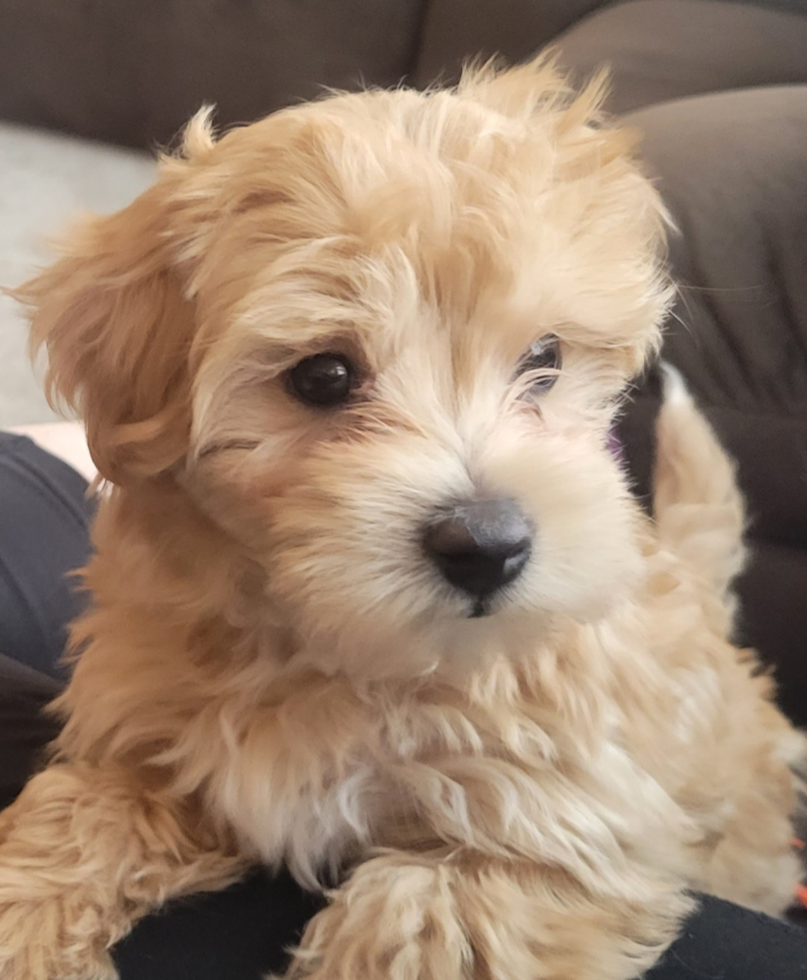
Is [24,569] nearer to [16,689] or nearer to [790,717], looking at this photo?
[16,689]

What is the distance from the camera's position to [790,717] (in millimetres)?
1504


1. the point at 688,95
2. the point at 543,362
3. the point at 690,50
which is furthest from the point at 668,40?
the point at 543,362

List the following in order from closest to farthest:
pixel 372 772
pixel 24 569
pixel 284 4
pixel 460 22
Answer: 1. pixel 372 772
2. pixel 24 569
3. pixel 460 22
4. pixel 284 4

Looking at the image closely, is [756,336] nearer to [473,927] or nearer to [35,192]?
[473,927]

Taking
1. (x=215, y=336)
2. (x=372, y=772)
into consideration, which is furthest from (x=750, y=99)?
(x=372, y=772)

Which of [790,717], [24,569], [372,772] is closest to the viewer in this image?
[372,772]

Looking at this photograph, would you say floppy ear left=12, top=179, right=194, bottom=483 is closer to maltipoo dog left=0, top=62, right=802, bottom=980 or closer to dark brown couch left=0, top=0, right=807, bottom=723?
maltipoo dog left=0, top=62, right=802, bottom=980

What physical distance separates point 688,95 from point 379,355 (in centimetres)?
140

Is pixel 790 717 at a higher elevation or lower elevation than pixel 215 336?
lower

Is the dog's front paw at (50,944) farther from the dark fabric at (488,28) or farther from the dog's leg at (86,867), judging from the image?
the dark fabric at (488,28)

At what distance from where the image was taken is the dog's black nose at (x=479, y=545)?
0.75 metres

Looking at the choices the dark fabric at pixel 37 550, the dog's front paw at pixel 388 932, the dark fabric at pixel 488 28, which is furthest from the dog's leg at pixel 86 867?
the dark fabric at pixel 488 28

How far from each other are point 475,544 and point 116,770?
507 mm

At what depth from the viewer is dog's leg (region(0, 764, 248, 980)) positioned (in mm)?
875
